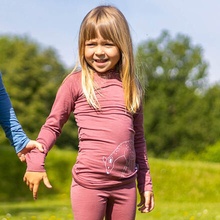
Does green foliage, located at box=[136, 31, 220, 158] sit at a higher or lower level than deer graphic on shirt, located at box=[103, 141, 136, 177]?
lower

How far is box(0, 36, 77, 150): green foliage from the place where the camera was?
136ft

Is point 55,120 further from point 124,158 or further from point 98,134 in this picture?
point 124,158

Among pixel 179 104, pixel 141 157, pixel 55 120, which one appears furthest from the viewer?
pixel 179 104

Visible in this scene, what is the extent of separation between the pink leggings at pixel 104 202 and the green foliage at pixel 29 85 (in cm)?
3674

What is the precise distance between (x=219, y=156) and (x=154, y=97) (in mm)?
11862

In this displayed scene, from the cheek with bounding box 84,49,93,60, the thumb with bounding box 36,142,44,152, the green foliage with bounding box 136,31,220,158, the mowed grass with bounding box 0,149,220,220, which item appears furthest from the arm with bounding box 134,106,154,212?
the green foliage with bounding box 136,31,220,158

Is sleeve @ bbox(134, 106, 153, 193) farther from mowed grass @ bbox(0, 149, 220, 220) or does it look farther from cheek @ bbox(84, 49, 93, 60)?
mowed grass @ bbox(0, 149, 220, 220)

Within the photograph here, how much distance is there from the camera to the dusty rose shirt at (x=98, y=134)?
3705 millimetres

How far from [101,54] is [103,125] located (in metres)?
0.44

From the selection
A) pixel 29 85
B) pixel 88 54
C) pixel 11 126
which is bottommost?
pixel 29 85

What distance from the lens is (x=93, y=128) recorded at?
3775 mm

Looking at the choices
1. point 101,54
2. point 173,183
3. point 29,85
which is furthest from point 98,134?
point 29,85

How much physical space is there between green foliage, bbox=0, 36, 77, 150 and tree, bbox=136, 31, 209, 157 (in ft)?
24.7

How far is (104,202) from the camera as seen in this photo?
3693mm
